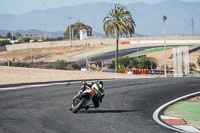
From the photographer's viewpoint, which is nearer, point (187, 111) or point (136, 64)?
point (187, 111)

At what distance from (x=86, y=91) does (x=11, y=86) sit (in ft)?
36.1

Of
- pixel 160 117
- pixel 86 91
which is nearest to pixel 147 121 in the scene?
pixel 160 117

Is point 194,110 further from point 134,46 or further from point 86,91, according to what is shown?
point 134,46

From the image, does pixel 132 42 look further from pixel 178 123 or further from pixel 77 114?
pixel 178 123

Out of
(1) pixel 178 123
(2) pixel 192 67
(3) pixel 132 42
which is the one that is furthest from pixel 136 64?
(1) pixel 178 123

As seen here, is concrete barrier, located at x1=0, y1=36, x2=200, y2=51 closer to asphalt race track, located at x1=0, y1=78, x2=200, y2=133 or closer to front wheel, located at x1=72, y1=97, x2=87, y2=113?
asphalt race track, located at x1=0, y1=78, x2=200, y2=133

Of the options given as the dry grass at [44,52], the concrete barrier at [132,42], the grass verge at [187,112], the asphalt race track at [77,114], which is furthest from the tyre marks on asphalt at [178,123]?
the concrete barrier at [132,42]

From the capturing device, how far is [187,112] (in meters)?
14.5

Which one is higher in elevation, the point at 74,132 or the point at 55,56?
the point at 55,56

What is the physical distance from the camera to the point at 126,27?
4897 cm

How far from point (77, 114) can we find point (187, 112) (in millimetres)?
4642

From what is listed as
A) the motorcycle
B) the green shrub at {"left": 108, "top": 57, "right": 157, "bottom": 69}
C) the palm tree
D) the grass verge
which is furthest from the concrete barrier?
the motorcycle

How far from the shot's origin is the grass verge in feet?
41.0

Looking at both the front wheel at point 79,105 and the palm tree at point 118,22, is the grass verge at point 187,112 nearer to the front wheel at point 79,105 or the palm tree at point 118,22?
the front wheel at point 79,105
